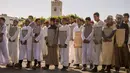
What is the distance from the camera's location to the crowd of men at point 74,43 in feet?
33.6

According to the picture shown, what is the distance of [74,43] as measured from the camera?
1167cm

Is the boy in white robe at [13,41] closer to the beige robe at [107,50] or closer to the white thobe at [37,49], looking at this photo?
the white thobe at [37,49]

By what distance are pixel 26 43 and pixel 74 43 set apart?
73.4 inches

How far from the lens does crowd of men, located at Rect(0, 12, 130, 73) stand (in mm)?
10242

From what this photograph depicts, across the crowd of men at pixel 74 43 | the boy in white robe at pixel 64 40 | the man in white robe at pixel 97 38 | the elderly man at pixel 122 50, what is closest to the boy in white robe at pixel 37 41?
the crowd of men at pixel 74 43

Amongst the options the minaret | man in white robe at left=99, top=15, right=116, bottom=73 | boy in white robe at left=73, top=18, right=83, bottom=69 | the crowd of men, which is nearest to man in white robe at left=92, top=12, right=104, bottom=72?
the crowd of men

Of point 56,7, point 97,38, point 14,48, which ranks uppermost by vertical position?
point 56,7

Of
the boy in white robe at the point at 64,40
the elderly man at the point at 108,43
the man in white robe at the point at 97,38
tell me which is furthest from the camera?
the boy in white robe at the point at 64,40

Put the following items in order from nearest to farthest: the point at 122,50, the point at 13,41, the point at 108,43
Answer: the point at 122,50 → the point at 108,43 → the point at 13,41

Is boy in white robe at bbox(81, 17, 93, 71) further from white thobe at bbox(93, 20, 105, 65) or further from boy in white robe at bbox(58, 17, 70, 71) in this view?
boy in white robe at bbox(58, 17, 70, 71)

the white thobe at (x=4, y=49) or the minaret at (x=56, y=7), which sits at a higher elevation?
the minaret at (x=56, y=7)

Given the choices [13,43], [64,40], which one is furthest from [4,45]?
[64,40]

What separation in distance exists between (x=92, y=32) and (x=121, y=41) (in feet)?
3.81

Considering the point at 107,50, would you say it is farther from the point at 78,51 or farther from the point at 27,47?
the point at 27,47
